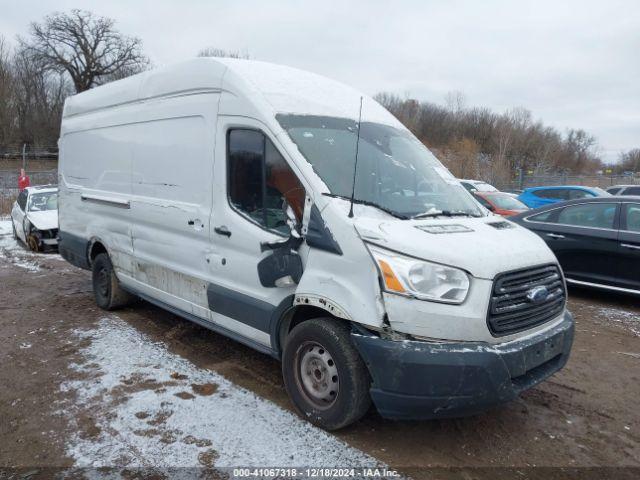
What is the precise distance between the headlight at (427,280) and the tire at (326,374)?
52cm

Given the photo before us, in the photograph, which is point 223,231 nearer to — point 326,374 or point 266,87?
point 266,87

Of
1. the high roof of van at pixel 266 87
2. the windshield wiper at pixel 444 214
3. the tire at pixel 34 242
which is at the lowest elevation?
the tire at pixel 34 242

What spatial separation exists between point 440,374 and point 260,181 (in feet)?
6.26

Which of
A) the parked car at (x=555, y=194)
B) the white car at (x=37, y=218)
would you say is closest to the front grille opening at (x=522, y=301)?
the white car at (x=37, y=218)

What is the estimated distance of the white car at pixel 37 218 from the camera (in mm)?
11109

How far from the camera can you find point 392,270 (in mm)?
3027

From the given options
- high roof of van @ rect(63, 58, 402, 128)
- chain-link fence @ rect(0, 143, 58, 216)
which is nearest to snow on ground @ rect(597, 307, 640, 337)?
high roof of van @ rect(63, 58, 402, 128)

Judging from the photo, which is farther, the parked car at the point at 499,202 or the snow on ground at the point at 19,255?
the parked car at the point at 499,202

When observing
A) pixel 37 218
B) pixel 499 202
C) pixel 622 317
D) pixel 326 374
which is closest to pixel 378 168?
pixel 326 374

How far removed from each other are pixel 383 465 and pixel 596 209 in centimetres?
563

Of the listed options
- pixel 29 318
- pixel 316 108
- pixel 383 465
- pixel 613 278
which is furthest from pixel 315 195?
pixel 613 278

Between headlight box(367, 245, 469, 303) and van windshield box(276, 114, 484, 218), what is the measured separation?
55 centimetres

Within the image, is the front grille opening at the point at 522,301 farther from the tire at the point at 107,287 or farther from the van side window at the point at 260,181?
the tire at the point at 107,287

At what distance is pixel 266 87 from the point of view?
13.1 ft
